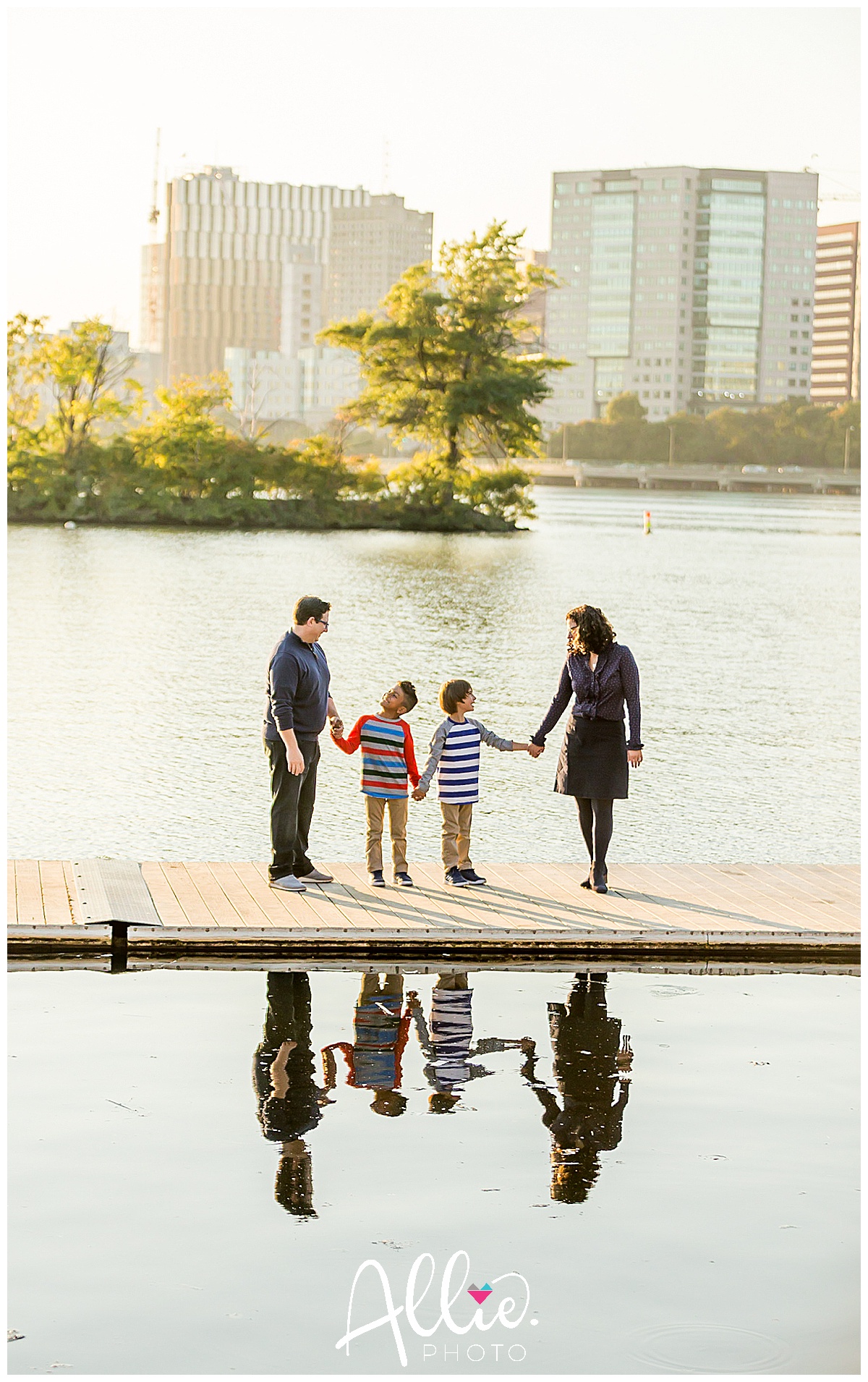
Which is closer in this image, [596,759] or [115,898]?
[115,898]

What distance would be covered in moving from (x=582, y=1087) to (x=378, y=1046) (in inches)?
33.4

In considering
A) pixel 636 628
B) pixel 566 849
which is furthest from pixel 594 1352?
pixel 636 628

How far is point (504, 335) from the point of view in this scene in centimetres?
7931

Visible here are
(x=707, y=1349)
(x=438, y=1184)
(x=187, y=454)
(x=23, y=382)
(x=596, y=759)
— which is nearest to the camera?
(x=707, y=1349)

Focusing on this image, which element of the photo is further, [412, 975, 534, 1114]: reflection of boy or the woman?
the woman

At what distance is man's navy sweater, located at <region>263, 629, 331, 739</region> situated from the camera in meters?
8.72

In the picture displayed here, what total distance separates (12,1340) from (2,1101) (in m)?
1.60

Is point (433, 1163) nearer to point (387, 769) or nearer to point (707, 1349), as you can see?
point (707, 1349)

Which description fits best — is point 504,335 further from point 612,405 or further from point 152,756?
point 612,405

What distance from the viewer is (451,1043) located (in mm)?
6828

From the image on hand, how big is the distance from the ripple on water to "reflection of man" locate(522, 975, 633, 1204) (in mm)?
800

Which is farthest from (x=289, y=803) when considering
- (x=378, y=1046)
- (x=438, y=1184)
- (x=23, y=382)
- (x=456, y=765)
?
(x=23, y=382)

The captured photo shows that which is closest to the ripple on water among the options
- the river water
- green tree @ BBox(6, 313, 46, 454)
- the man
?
the river water

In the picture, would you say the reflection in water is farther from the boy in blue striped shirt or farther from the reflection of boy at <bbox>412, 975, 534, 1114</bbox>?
the boy in blue striped shirt
